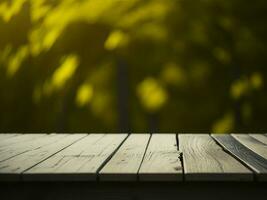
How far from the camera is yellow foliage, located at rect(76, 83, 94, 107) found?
360cm

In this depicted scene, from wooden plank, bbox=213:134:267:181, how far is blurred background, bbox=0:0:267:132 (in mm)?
889

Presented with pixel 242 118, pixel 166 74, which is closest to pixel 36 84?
pixel 166 74

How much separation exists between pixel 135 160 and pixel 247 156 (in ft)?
1.60

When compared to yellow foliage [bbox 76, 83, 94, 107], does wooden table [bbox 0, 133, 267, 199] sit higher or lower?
lower

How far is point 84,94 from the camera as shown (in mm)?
3617

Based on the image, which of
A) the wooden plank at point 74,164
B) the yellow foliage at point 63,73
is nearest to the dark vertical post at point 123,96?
the yellow foliage at point 63,73

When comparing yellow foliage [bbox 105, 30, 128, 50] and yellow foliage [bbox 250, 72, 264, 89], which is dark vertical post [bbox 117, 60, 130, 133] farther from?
yellow foliage [bbox 250, 72, 264, 89]

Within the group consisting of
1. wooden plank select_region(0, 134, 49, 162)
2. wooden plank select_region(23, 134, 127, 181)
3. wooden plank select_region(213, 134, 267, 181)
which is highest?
wooden plank select_region(0, 134, 49, 162)

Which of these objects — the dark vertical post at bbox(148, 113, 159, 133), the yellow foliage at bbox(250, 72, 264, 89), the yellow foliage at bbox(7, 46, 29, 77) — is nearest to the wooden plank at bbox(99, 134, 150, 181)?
the dark vertical post at bbox(148, 113, 159, 133)

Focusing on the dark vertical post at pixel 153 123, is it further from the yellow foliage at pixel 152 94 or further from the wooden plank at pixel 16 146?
the wooden plank at pixel 16 146

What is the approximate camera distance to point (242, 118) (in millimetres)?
3516

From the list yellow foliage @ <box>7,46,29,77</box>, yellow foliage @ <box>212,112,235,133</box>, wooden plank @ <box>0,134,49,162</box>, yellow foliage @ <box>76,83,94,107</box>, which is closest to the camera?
wooden plank @ <box>0,134,49,162</box>
